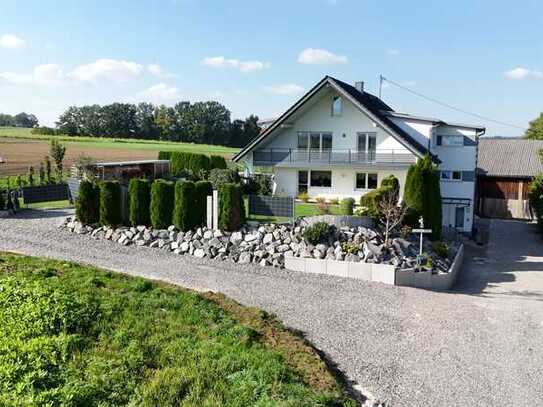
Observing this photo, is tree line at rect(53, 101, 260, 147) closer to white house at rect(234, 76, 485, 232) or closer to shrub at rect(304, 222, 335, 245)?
white house at rect(234, 76, 485, 232)

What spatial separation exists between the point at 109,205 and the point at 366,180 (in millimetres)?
14344

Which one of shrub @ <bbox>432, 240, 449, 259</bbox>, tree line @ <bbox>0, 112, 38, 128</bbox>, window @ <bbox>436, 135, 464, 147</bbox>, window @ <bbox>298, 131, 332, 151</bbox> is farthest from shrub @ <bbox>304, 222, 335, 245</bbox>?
tree line @ <bbox>0, 112, 38, 128</bbox>

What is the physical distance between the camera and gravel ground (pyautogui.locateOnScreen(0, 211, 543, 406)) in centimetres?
908

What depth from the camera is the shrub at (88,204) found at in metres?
20.2

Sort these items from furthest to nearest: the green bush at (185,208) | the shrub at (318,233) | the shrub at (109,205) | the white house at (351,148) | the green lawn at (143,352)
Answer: the white house at (351,148) < the shrub at (109,205) < the green bush at (185,208) < the shrub at (318,233) < the green lawn at (143,352)

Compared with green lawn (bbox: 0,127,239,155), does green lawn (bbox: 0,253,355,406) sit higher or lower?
lower

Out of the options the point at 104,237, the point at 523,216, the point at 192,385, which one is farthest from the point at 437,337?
the point at 523,216

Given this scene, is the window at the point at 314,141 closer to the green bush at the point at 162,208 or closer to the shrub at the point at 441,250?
the shrub at the point at 441,250

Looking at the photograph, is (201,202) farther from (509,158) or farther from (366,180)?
(509,158)

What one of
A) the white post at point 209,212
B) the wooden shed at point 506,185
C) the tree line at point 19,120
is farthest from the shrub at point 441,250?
the tree line at point 19,120

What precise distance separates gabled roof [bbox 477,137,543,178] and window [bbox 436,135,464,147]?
35.6ft

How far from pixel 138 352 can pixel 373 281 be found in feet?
32.4

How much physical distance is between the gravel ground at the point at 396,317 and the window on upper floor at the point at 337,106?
11399 mm

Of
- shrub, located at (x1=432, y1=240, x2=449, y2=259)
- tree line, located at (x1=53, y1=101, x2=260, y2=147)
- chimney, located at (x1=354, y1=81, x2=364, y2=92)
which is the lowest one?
shrub, located at (x1=432, y1=240, x2=449, y2=259)
